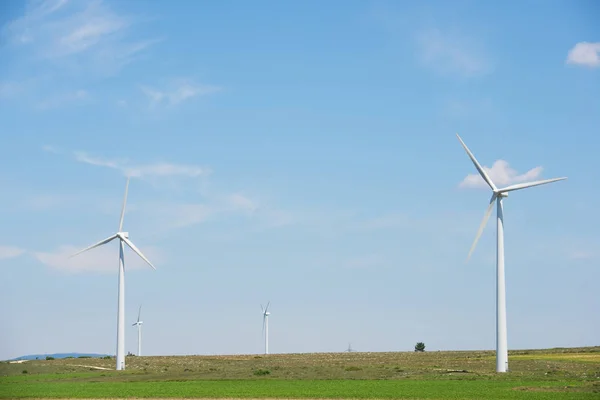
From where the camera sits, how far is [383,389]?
2729 inches

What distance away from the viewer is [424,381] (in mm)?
78562

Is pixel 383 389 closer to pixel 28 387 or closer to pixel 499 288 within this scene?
pixel 499 288

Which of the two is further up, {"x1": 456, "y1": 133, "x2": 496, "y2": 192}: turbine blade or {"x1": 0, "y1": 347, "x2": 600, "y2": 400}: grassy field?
{"x1": 456, "y1": 133, "x2": 496, "y2": 192}: turbine blade

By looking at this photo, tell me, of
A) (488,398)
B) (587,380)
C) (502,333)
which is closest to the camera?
(488,398)

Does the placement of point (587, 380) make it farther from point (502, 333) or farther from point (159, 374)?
point (159, 374)

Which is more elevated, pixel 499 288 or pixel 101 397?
pixel 499 288

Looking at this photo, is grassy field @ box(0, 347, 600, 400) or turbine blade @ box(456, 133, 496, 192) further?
turbine blade @ box(456, 133, 496, 192)

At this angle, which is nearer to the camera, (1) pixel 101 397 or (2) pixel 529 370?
(1) pixel 101 397

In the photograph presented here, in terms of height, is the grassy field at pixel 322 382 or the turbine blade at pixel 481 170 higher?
the turbine blade at pixel 481 170

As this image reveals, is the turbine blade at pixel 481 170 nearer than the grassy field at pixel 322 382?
No

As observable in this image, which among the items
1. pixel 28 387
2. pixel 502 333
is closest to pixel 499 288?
pixel 502 333

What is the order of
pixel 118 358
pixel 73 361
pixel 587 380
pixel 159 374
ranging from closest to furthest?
pixel 587 380 → pixel 159 374 → pixel 118 358 → pixel 73 361

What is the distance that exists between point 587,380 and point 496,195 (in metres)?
23.4

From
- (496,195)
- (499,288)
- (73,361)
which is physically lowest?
(73,361)
